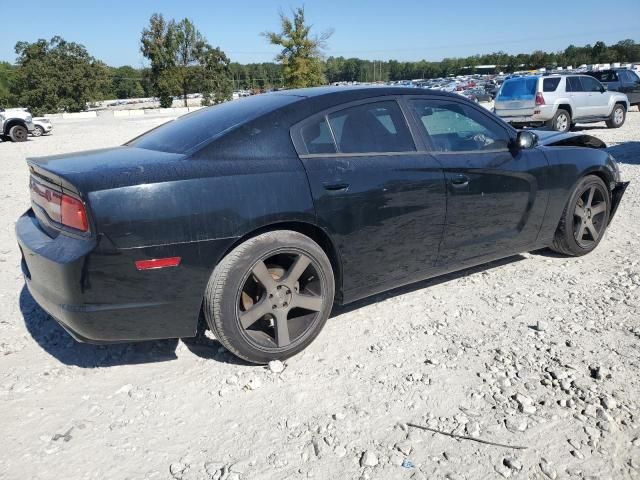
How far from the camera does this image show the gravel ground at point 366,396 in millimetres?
2236

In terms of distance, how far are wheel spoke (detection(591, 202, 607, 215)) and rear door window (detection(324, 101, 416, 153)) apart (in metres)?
2.16

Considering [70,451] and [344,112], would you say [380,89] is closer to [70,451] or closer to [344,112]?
[344,112]

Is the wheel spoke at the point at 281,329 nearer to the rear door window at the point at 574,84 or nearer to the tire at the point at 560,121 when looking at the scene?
the tire at the point at 560,121

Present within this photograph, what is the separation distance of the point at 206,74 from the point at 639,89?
4744 cm

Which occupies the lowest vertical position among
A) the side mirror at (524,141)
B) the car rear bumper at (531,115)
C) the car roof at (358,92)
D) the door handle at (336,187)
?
the car rear bumper at (531,115)

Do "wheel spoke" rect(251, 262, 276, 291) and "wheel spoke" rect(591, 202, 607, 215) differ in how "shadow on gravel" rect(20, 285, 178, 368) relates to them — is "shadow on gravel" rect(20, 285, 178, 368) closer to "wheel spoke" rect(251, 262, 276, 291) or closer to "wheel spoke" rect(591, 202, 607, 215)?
"wheel spoke" rect(251, 262, 276, 291)

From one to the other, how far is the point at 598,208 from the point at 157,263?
12.9ft

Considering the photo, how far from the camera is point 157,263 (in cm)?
257

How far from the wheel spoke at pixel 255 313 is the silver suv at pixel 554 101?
13418mm

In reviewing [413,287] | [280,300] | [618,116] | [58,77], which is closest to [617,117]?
[618,116]

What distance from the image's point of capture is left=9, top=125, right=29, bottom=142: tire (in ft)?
65.2

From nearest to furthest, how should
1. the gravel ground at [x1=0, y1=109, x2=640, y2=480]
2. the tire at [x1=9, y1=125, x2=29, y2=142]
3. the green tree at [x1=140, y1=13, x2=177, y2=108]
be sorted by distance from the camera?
the gravel ground at [x1=0, y1=109, x2=640, y2=480] → the tire at [x1=9, y1=125, x2=29, y2=142] → the green tree at [x1=140, y1=13, x2=177, y2=108]

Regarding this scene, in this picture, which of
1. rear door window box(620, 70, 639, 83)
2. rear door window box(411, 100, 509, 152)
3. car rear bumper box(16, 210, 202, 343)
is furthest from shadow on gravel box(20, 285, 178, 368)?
rear door window box(620, 70, 639, 83)

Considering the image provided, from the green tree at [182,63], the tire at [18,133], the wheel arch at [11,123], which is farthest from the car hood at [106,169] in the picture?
the green tree at [182,63]
